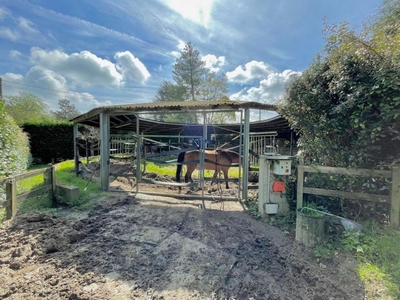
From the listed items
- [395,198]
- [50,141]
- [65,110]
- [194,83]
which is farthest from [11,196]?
[65,110]

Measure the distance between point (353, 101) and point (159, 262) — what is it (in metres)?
3.25

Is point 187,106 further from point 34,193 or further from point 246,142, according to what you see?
point 34,193

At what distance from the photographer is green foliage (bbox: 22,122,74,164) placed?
11.6 metres

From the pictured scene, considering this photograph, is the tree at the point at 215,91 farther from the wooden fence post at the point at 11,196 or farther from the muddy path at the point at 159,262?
the wooden fence post at the point at 11,196

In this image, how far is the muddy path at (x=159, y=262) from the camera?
5.68ft

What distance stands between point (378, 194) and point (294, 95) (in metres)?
2.12

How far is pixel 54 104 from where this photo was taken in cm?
2995

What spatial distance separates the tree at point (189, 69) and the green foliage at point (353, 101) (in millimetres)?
17186

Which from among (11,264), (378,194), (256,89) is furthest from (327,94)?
(256,89)

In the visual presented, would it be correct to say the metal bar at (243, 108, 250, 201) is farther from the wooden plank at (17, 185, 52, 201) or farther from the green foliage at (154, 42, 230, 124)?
the green foliage at (154, 42, 230, 124)

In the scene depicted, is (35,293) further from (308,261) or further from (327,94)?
(327,94)

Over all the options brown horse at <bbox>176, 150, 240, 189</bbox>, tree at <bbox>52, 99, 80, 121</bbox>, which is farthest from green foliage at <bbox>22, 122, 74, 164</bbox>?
tree at <bbox>52, 99, 80, 121</bbox>

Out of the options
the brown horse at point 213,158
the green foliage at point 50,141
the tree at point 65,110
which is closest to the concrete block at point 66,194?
the brown horse at point 213,158

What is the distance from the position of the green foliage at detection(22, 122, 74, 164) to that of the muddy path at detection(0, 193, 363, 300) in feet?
35.8
